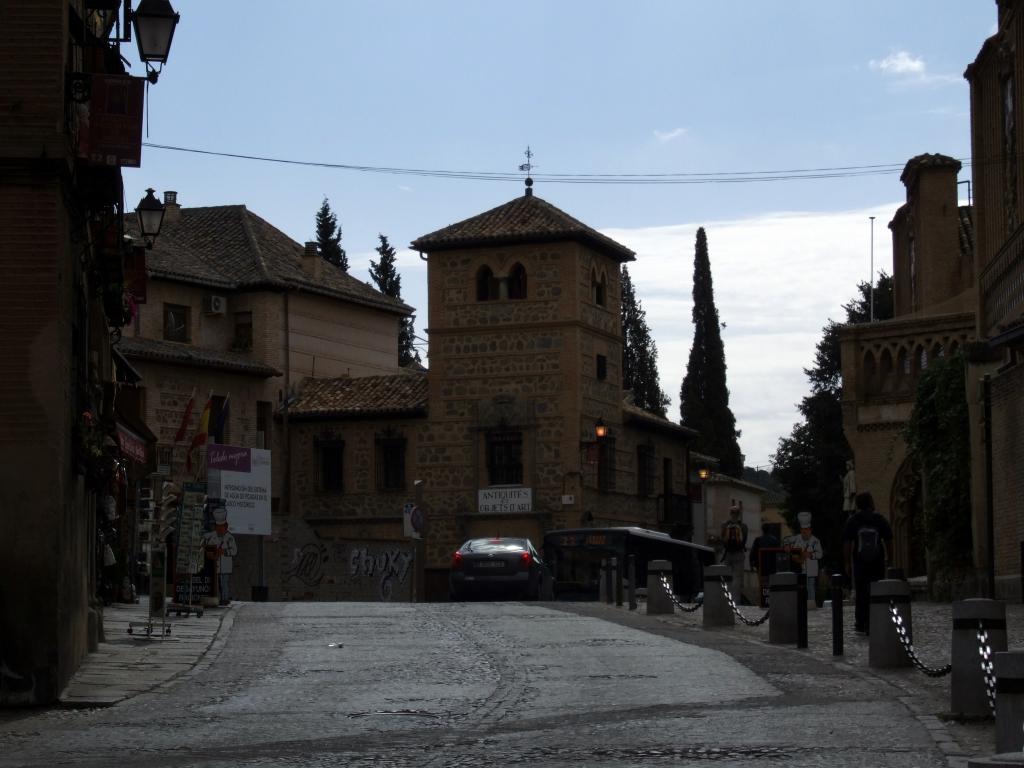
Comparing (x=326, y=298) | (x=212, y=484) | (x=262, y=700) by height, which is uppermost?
(x=326, y=298)

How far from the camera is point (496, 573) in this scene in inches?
1496

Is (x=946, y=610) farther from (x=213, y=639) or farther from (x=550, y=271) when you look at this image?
(x=550, y=271)

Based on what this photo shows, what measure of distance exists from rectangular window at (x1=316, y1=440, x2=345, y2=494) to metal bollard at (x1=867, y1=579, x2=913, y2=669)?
42.5 metres

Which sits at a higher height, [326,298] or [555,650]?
[326,298]

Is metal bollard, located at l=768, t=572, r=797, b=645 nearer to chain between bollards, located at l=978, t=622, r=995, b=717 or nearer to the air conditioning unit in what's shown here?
chain between bollards, located at l=978, t=622, r=995, b=717

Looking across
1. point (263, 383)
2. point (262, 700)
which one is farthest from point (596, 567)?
point (262, 700)

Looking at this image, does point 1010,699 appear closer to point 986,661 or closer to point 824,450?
point 986,661

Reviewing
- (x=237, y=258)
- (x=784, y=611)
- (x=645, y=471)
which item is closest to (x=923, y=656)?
(x=784, y=611)

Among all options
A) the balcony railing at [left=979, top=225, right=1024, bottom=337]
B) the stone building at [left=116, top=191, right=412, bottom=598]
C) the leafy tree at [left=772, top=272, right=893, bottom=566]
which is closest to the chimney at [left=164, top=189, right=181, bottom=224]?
the stone building at [left=116, top=191, right=412, bottom=598]

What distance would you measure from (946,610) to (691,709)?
52.7 feet

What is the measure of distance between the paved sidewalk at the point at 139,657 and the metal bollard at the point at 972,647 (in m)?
6.61

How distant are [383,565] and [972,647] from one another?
44.1m

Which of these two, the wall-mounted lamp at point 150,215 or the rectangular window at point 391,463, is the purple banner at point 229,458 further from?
the rectangular window at point 391,463

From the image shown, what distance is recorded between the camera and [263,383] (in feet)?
190
